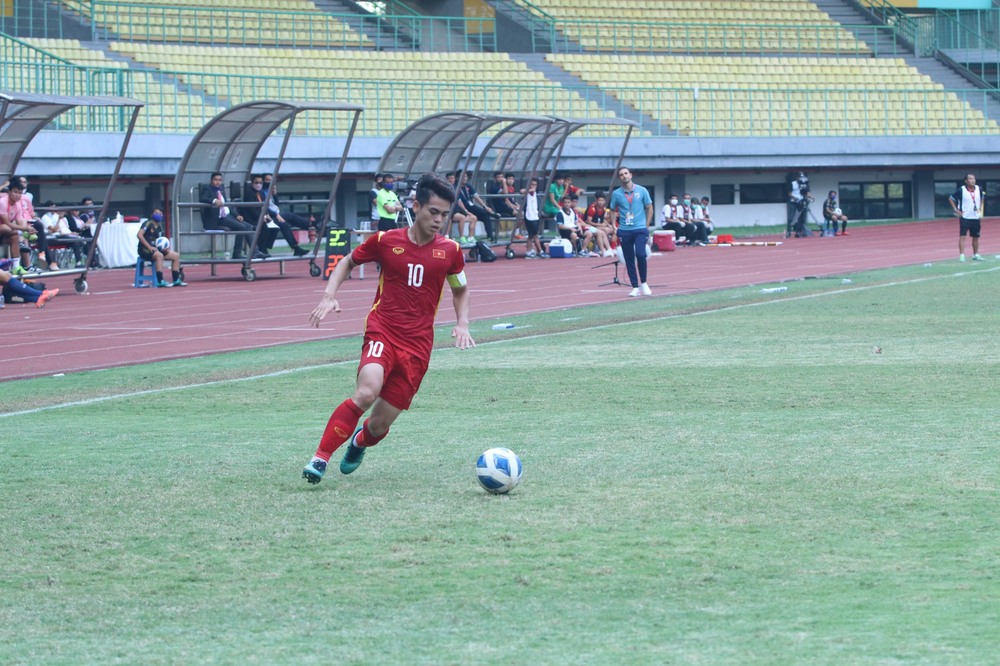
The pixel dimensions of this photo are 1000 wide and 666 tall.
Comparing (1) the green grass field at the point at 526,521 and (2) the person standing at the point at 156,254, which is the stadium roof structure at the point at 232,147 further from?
(1) the green grass field at the point at 526,521

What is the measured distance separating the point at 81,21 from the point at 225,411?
30.7m

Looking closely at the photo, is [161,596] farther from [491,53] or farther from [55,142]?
[491,53]

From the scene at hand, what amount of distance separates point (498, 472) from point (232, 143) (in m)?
20.0

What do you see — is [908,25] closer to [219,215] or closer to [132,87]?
[132,87]

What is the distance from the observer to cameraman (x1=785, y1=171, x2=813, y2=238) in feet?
133

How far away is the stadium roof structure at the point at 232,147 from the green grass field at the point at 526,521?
13199mm

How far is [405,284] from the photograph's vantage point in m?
7.83

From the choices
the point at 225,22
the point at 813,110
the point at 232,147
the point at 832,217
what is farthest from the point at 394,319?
the point at 813,110

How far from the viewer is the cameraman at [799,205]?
40500mm

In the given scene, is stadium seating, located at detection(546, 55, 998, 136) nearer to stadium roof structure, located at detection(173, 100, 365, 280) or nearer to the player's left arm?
stadium roof structure, located at detection(173, 100, 365, 280)

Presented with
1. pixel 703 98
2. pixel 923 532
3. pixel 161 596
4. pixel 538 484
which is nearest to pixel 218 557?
pixel 161 596

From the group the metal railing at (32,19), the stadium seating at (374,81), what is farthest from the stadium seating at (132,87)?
the metal railing at (32,19)

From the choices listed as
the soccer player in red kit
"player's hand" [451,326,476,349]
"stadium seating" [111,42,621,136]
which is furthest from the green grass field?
"stadium seating" [111,42,621,136]

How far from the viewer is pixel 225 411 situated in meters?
10.7
